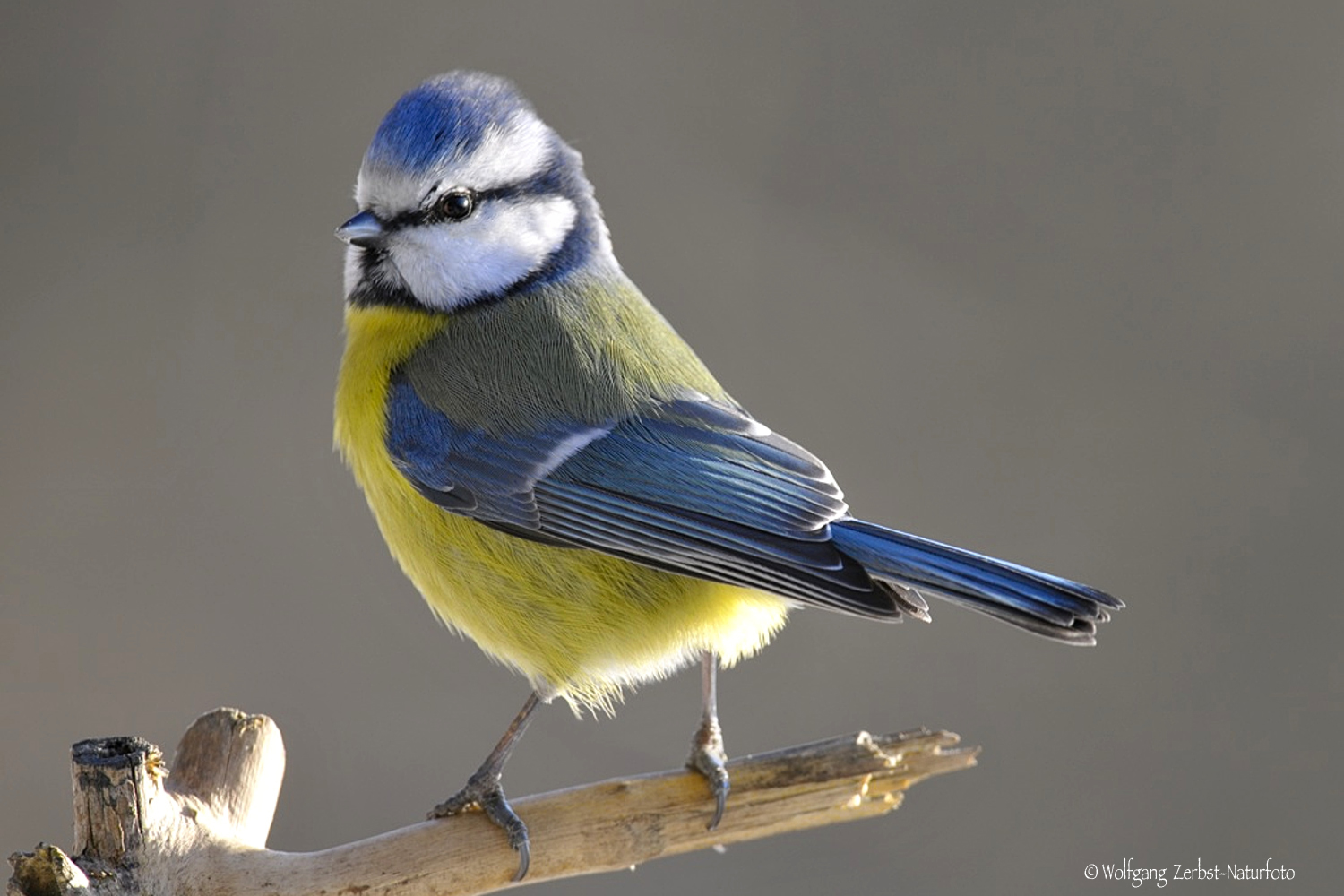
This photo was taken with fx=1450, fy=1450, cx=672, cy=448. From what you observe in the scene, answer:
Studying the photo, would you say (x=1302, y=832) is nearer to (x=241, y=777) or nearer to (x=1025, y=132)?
(x=1025, y=132)

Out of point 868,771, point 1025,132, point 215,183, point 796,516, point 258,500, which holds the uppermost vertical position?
point 1025,132

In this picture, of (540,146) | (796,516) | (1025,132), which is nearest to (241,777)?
(796,516)

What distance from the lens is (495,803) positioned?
6.57ft

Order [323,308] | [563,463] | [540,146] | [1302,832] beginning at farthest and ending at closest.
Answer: [323,308] → [1302,832] → [540,146] → [563,463]

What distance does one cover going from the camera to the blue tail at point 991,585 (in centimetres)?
175

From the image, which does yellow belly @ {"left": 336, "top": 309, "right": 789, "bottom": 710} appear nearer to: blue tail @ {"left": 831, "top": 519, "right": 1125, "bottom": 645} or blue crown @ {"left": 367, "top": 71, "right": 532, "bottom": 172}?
blue tail @ {"left": 831, "top": 519, "right": 1125, "bottom": 645}

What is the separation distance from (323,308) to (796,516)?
77.1 inches

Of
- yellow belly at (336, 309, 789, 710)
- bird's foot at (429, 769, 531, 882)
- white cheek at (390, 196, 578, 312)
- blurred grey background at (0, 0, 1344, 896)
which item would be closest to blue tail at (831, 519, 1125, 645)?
yellow belly at (336, 309, 789, 710)

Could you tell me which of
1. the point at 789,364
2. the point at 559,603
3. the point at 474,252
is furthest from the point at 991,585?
the point at 789,364

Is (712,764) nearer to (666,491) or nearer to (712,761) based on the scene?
(712,761)

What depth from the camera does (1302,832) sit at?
3105 millimetres

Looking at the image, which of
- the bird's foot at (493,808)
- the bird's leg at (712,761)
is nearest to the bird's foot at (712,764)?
the bird's leg at (712,761)

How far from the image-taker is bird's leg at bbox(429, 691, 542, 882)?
1962 millimetres

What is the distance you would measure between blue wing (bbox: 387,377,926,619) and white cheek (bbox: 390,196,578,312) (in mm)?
171
